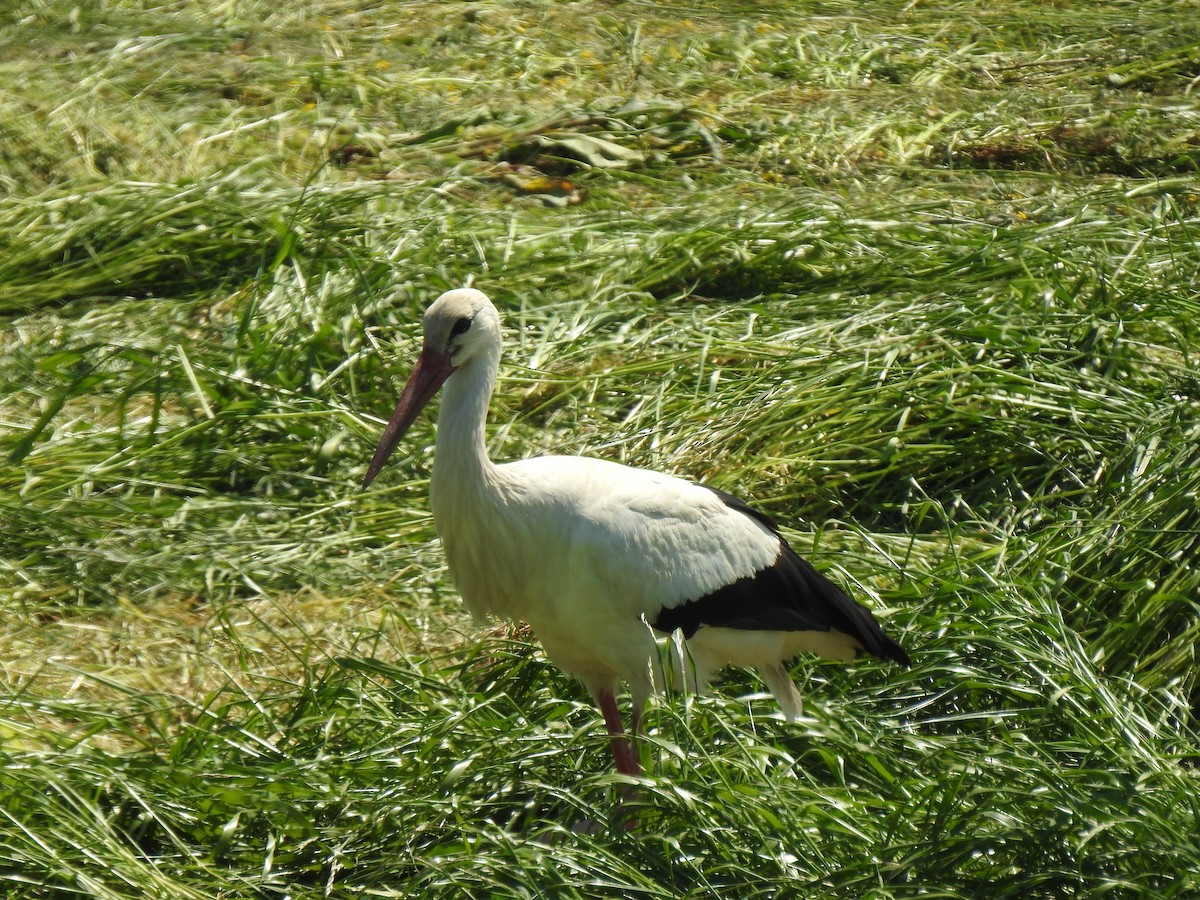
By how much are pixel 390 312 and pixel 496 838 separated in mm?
2868

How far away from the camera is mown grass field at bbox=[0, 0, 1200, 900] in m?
2.82

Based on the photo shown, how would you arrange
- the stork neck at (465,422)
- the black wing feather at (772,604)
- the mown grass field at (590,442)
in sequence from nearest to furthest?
the mown grass field at (590,442) < the stork neck at (465,422) < the black wing feather at (772,604)

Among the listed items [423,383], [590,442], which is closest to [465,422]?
[423,383]

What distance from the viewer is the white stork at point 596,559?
10.8ft

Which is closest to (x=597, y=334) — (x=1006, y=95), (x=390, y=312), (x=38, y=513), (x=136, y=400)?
(x=390, y=312)

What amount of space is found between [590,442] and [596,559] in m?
1.40

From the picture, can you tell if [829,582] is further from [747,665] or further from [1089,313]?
[1089,313]

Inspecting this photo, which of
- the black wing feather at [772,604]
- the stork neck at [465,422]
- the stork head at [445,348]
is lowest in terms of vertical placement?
the black wing feather at [772,604]

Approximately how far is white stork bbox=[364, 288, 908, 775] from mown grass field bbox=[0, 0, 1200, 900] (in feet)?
0.52

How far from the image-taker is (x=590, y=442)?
4.67 m

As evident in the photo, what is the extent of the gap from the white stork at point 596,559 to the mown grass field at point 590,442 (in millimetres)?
157

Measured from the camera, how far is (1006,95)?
768cm

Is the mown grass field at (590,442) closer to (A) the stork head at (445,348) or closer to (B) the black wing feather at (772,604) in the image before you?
(B) the black wing feather at (772,604)

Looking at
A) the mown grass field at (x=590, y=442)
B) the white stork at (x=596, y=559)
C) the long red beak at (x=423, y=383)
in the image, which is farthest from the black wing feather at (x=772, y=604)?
the long red beak at (x=423, y=383)
